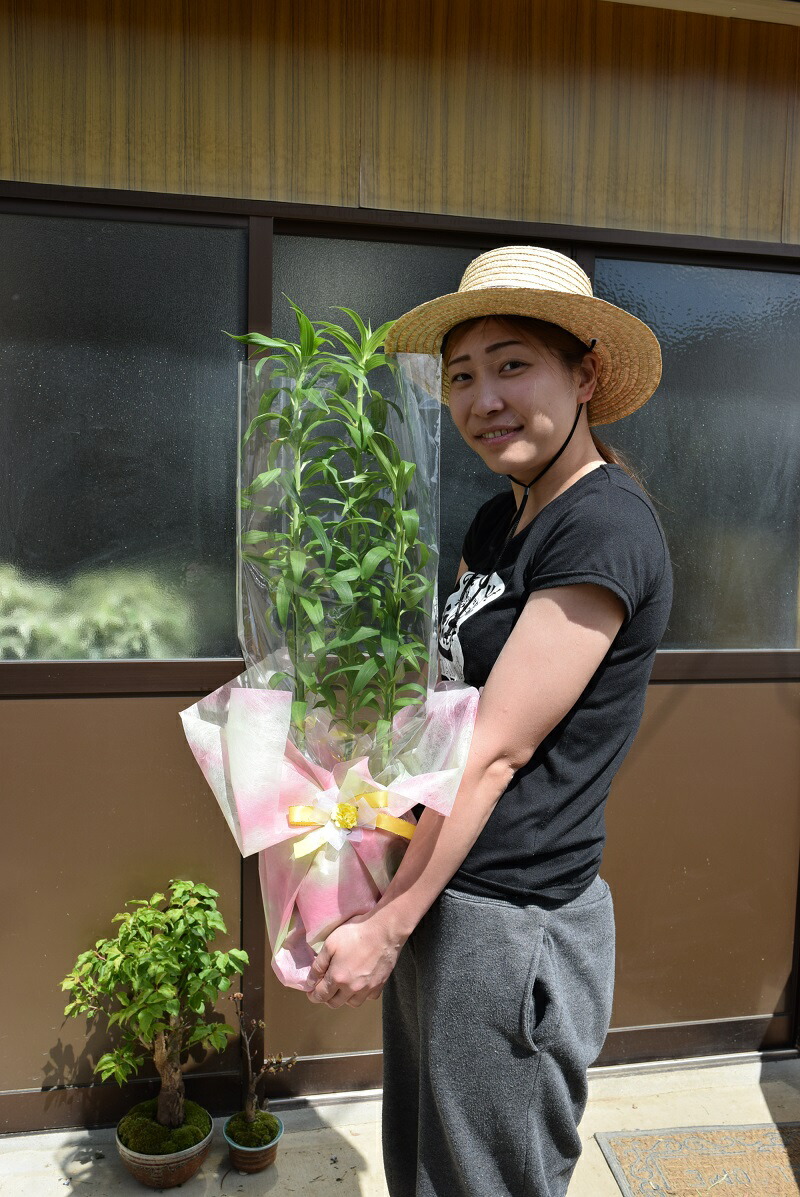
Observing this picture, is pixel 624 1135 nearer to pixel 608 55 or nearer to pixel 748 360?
pixel 748 360

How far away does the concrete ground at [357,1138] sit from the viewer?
90.7 inches

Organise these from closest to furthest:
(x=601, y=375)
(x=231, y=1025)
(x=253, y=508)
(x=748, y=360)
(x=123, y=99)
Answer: (x=253, y=508) → (x=601, y=375) → (x=123, y=99) → (x=231, y=1025) → (x=748, y=360)

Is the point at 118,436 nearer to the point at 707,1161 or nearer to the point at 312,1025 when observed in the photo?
the point at 312,1025

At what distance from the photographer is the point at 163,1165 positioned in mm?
2232

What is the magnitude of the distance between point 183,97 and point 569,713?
6.40 ft

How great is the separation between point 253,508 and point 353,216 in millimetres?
1444

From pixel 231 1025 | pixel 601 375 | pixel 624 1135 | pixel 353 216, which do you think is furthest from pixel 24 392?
pixel 624 1135

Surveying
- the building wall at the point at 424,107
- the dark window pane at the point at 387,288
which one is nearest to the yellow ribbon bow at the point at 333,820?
the dark window pane at the point at 387,288

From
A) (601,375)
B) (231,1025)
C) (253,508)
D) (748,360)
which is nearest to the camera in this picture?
(253,508)

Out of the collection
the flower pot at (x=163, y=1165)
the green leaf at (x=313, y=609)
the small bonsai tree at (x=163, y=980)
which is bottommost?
the flower pot at (x=163, y=1165)

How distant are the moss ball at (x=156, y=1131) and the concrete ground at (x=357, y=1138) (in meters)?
0.12

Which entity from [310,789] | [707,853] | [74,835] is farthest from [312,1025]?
[310,789]

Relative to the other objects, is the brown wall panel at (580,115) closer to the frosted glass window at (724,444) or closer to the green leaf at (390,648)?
the frosted glass window at (724,444)

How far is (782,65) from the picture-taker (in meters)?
2.65
